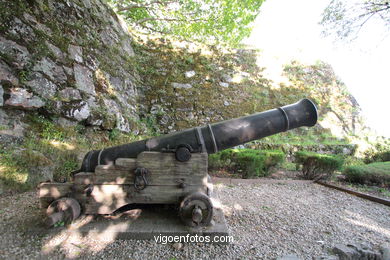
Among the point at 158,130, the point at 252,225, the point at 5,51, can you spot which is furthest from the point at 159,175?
the point at 158,130

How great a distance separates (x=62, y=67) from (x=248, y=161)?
18.8ft

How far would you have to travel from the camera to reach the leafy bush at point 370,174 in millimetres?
5586

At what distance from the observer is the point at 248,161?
5680mm

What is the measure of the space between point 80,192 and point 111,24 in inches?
327

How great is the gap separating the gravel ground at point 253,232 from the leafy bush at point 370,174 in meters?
1.66

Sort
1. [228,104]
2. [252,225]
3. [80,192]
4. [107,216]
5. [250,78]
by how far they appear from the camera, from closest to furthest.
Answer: [80,192]
[107,216]
[252,225]
[228,104]
[250,78]

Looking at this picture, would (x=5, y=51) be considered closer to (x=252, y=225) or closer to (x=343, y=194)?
(x=252, y=225)

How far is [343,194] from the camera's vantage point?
487cm

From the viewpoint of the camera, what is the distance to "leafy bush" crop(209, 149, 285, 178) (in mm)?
5695

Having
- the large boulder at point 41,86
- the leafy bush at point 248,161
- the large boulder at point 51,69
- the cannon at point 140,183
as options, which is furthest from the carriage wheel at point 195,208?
the large boulder at point 51,69

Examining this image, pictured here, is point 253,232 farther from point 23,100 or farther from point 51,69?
point 51,69

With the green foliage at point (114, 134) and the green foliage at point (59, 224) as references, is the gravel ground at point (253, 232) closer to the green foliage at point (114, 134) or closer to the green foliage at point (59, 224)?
the green foliage at point (59, 224)

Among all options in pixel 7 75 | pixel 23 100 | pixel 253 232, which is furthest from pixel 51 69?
pixel 253 232

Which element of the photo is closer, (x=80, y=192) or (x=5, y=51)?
(x=80, y=192)
